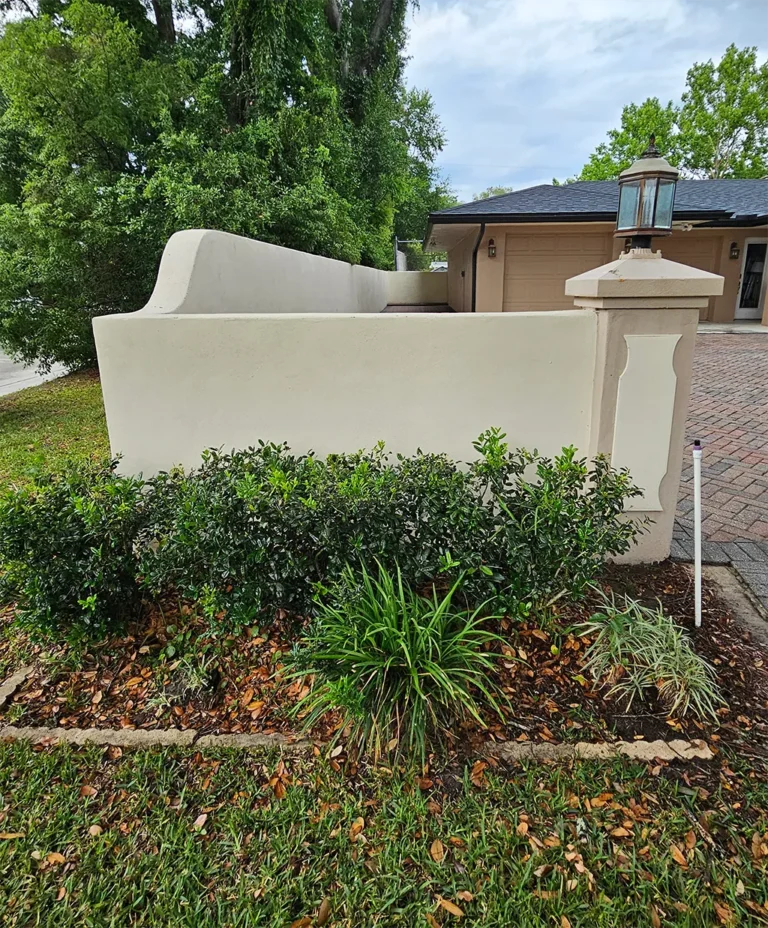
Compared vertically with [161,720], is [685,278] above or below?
above

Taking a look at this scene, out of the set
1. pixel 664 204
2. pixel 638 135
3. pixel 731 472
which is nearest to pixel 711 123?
pixel 638 135

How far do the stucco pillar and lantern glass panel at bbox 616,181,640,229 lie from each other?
0.21m

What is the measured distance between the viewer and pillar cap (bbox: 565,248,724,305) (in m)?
3.05

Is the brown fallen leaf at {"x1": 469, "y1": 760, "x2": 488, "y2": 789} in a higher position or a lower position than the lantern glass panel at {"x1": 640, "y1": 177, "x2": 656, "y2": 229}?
lower

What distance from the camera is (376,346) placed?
3.34m

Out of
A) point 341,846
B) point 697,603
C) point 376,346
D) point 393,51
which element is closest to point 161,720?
point 341,846

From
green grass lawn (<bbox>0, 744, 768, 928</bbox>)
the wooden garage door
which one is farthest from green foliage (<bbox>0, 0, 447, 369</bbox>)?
green grass lawn (<bbox>0, 744, 768, 928</bbox>)

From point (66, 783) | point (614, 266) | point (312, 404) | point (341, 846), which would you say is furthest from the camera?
point (312, 404)

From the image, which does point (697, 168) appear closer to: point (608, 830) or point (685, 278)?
point (685, 278)

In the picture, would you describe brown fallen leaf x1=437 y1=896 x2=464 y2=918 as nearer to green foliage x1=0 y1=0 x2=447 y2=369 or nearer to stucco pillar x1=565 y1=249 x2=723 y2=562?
stucco pillar x1=565 y1=249 x2=723 y2=562

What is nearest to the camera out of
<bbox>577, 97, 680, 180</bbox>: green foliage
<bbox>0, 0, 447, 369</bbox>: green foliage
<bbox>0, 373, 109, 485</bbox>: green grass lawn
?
<bbox>0, 373, 109, 485</bbox>: green grass lawn

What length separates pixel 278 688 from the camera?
2627mm

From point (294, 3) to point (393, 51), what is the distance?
6660 millimetres

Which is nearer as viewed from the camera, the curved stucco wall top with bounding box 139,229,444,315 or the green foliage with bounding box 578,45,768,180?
the curved stucco wall top with bounding box 139,229,444,315
